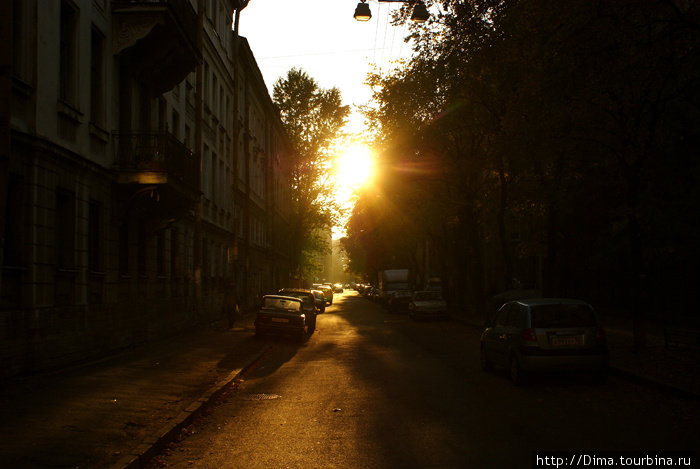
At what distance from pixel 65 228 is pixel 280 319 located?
9.31 metres

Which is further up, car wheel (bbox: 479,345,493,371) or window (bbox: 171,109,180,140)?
window (bbox: 171,109,180,140)

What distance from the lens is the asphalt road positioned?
7.12 meters

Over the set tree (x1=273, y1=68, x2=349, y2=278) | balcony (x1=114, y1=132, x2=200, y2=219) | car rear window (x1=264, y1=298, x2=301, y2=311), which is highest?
tree (x1=273, y1=68, x2=349, y2=278)

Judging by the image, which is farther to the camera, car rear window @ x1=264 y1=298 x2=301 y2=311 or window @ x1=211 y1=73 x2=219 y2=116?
window @ x1=211 y1=73 x2=219 y2=116

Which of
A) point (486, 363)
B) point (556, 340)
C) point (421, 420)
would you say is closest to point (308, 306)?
point (486, 363)

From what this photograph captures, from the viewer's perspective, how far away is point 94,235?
1712 centimetres

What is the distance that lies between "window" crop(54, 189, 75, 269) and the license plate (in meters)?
9.99

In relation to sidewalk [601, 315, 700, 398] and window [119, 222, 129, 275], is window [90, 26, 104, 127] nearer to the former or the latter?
window [119, 222, 129, 275]

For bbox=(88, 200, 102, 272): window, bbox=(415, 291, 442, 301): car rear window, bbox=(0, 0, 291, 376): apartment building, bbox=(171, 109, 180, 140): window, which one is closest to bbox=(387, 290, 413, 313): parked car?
→ bbox=(415, 291, 442, 301): car rear window

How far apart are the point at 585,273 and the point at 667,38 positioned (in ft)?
78.7

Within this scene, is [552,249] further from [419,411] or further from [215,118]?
[215,118]

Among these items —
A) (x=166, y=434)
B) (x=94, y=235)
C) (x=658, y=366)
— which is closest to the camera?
(x=166, y=434)

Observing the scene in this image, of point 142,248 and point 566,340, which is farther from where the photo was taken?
point 142,248

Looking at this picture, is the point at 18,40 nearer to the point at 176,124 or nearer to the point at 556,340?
the point at 556,340
